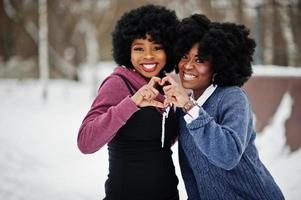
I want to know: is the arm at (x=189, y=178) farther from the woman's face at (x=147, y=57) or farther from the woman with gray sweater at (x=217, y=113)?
the woman's face at (x=147, y=57)

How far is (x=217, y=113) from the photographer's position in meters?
2.50

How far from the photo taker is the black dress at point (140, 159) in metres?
2.66

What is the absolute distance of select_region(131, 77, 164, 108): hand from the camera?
244 centimetres

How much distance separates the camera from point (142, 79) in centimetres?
279

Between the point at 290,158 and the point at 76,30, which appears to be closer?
the point at 290,158

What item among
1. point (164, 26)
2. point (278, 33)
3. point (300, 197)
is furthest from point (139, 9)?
point (278, 33)

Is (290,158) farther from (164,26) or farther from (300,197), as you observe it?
(164,26)

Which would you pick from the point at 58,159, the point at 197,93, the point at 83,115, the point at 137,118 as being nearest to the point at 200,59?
the point at 197,93

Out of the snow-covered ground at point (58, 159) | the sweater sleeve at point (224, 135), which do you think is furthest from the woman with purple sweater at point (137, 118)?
the snow-covered ground at point (58, 159)

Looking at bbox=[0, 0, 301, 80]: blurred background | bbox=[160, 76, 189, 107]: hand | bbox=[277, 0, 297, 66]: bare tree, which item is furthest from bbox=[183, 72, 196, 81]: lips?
bbox=[0, 0, 301, 80]: blurred background

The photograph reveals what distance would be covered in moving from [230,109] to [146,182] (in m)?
0.74

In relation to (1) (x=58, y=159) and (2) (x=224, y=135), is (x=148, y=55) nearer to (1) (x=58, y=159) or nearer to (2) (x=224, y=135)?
(2) (x=224, y=135)

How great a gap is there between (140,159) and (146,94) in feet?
1.54

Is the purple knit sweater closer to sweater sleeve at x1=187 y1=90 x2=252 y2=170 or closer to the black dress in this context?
the black dress
